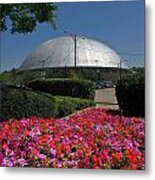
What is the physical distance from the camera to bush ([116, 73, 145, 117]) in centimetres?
360

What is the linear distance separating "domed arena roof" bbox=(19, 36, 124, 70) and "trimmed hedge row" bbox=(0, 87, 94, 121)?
8.4 inches

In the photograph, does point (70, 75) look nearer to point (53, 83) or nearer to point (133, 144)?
point (53, 83)

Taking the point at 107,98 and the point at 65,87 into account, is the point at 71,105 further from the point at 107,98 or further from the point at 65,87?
the point at 107,98

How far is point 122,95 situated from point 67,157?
54 cm

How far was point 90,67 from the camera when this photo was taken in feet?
12.2

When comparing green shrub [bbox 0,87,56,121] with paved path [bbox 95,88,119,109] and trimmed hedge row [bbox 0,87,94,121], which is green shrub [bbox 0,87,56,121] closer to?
trimmed hedge row [bbox 0,87,94,121]

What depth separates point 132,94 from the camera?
366 cm

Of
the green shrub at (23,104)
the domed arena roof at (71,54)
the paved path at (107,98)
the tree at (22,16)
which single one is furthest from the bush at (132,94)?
the tree at (22,16)

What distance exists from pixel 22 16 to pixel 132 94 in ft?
3.03

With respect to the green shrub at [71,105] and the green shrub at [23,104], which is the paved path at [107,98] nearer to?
the green shrub at [71,105]

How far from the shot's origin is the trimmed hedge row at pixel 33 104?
3766mm

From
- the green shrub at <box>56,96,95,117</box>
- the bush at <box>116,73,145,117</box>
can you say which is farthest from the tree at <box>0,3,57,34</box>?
the bush at <box>116,73,145,117</box>

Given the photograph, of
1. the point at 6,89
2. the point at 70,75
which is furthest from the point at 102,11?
the point at 6,89

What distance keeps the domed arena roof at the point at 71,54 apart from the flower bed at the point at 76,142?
326mm
